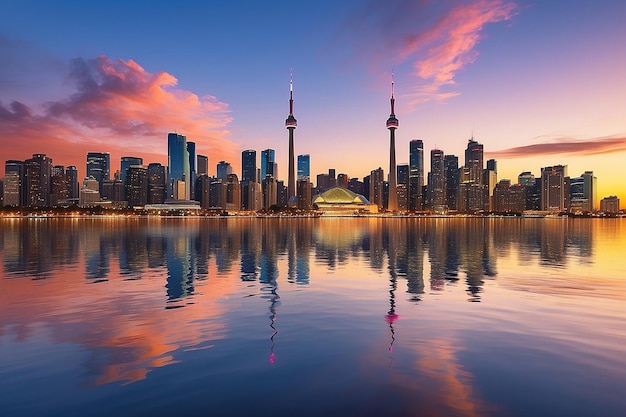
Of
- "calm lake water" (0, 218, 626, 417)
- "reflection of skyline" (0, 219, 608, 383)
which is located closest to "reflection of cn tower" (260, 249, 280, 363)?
"reflection of skyline" (0, 219, 608, 383)

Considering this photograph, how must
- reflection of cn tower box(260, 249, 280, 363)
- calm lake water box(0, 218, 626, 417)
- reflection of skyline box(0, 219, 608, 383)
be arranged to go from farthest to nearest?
reflection of cn tower box(260, 249, 280, 363), reflection of skyline box(0, 219, 608, 383), calm lake water box(0, 218, 626, 417)

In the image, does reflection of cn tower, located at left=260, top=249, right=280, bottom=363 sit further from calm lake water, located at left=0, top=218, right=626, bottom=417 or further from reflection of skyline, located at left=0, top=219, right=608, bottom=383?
calm lake water, located at left=0, top=218, right=626, bottom=417

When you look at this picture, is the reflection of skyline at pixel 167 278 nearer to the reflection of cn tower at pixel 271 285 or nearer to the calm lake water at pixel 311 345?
the reflection of cn tower at pixel 271 285

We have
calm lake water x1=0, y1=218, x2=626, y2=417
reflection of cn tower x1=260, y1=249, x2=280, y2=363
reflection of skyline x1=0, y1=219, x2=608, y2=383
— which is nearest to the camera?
calm lake water x1=0, y1=218, x2=626, y2=417

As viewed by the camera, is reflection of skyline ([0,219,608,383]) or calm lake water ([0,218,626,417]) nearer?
calm lake water ([0,218,626,417])

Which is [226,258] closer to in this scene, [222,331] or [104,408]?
[222,331]

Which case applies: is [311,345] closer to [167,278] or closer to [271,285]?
[271,285]

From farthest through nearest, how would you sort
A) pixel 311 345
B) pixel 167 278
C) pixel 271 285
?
pixel 167 278, pixel 271 285, pixel 311 345

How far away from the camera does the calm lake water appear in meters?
13.8

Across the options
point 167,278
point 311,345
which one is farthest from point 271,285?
point 311,345

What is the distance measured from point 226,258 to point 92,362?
3924 centimetres

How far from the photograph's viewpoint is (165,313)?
25.9 m

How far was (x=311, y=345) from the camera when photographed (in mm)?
19797

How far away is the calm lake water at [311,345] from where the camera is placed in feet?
45.3
